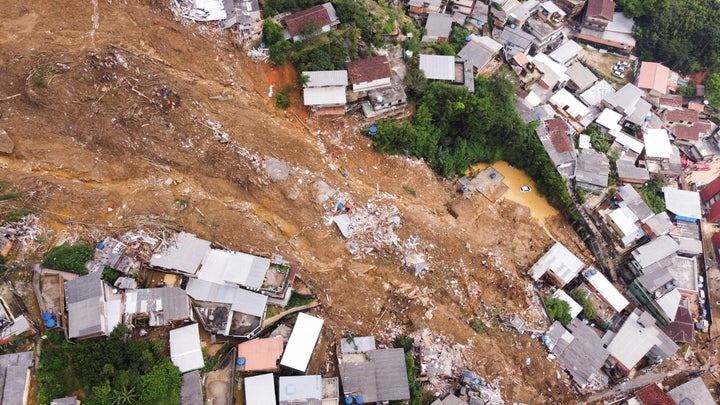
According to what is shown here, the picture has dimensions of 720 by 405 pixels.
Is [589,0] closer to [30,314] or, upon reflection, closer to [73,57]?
[73,57]

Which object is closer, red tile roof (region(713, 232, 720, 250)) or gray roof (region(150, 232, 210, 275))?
gray roof (region(150, 232, 210, 275))

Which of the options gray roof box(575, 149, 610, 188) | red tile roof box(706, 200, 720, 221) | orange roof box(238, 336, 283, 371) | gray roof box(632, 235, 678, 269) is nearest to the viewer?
orange roof box(238, 336, 283, 371)

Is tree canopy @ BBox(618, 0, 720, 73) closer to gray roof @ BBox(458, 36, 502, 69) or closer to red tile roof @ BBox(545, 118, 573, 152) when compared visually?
red tile roof @ BBox(545, 118, 573, 152)

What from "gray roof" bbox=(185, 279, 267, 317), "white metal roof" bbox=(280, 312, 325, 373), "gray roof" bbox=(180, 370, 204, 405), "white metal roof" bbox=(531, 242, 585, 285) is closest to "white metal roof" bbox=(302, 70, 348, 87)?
"gray roof" bbox=(185, 279, 267, 317)

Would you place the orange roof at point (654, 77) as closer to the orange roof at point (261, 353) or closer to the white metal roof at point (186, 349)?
the orange roof at point (261, 353)

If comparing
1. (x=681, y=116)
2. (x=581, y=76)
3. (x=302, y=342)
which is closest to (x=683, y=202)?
(x=681, y=116)

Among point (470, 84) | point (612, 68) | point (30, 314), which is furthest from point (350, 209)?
point (612, 68)
